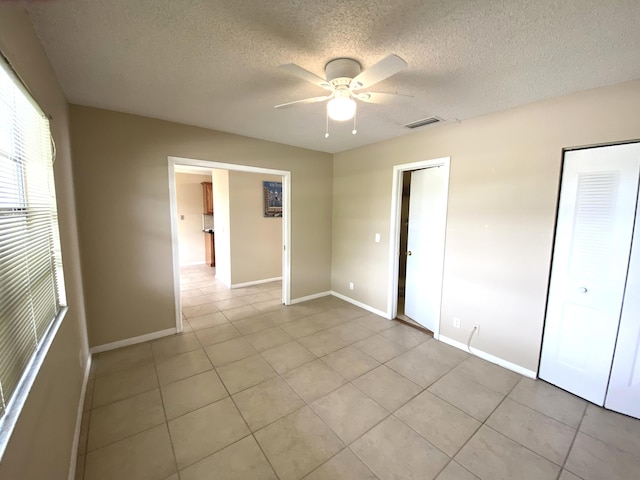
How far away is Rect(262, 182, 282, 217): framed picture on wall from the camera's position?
5145mm

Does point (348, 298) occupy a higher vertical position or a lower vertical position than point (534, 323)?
lower

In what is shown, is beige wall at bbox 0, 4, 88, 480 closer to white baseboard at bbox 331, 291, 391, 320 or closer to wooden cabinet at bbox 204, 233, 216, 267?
white baseboard at bbox 331, 291, 391, 320

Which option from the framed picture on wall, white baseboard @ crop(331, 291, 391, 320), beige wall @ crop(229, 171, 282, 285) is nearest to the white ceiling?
beige wall @ crop(229, 171, 282, 285)

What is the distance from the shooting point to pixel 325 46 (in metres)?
1.56

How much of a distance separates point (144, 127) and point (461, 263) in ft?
12.0

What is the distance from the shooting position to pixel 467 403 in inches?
81.9

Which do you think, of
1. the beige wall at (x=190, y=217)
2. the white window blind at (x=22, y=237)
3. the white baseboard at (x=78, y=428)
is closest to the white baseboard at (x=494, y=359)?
the white baseboard at (x=78, y=428)

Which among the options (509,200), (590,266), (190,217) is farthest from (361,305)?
(190,217)

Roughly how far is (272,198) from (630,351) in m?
4.92

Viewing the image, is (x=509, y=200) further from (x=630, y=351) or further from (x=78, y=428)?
(x=78, y=428)

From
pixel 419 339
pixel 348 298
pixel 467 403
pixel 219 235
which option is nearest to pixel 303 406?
pixel 467 403

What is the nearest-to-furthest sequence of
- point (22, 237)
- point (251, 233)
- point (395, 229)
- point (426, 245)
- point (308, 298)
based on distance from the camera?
point (22, 237) → point (426, 245) → point (395, 229) → point (308, 298) → point (251, 233)

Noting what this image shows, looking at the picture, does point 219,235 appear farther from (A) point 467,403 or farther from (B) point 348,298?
(A) point 467,403

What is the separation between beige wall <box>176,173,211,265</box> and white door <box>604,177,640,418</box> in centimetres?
728
